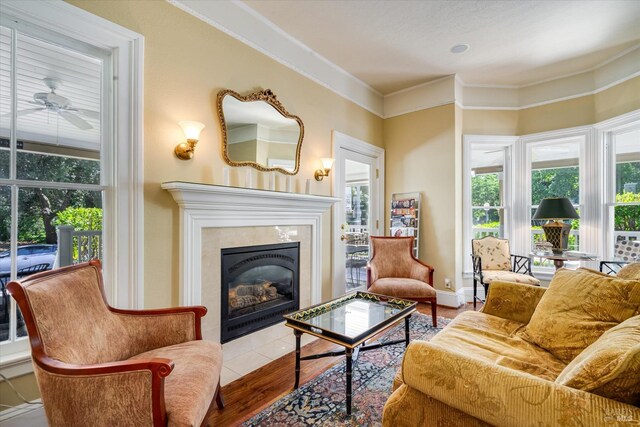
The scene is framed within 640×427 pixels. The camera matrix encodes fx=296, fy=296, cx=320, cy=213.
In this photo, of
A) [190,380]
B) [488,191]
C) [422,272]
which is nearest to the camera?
[190,380]

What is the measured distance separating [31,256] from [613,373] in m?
2.67

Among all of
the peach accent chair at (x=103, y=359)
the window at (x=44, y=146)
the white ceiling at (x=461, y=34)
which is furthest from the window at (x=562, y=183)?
the window at (x=44, y=146)

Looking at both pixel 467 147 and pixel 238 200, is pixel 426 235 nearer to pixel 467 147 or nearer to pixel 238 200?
pixel 467 147

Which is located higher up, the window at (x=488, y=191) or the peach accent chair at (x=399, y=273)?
the window at (x=488, y=191)

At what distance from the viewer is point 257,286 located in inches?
110

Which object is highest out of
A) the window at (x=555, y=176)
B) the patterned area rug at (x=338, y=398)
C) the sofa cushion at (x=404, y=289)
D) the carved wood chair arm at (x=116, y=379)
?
the window at (x=555, y=176)

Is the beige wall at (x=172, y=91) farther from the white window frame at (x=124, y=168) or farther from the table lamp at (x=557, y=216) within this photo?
the table lamp at (x=557, y=216)

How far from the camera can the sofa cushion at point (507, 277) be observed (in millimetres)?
3256

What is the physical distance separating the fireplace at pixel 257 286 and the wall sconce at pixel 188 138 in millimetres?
817

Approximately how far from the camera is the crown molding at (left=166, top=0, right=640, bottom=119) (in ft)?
8.48

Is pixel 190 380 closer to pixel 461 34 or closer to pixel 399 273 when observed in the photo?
pixel 399 273

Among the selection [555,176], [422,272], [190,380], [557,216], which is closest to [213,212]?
[190,380]

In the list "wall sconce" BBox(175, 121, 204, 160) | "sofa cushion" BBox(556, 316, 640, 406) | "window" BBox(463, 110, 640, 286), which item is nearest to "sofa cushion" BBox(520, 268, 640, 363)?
"sofa cushion" BBox(556, 316, 640, 406)

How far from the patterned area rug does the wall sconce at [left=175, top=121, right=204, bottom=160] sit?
1.82 m
